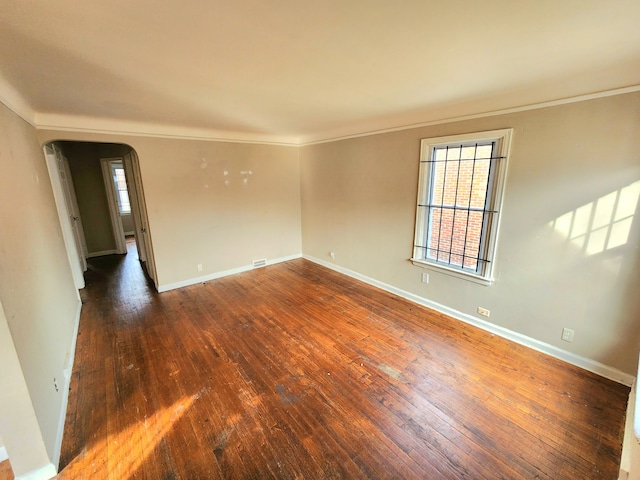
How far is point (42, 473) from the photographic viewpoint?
1542 millimetres

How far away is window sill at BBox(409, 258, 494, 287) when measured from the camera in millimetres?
3004

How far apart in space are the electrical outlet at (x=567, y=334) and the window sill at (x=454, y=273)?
0.72m

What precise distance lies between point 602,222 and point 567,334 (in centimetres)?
109

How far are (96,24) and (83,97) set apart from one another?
5.33ft

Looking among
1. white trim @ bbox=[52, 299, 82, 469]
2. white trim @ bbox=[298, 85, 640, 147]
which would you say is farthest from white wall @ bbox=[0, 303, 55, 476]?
white trim @ bbox=[298, 85, 640, 147]

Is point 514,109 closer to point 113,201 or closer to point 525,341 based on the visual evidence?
point 525,341

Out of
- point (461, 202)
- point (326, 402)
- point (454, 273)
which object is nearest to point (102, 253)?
point (326, 402)

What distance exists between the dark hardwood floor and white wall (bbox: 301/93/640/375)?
1.04ft

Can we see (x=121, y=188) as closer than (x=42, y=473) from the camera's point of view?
No

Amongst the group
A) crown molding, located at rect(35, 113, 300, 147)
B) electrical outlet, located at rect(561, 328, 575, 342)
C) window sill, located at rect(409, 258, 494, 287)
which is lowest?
electrical outlet, located at rect(561, 328, 575, 342)

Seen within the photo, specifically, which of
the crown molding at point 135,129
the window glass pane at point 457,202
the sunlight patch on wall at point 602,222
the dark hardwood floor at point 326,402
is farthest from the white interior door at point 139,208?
the sunlight patch on wall at point 602,222

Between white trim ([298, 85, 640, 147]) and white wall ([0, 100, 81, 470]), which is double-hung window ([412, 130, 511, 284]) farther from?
white wall ([0, 100, 81, 470])

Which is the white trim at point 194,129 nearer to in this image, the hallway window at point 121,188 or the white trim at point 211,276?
the white trim at point 211,276

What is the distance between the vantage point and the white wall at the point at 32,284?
1532mm
